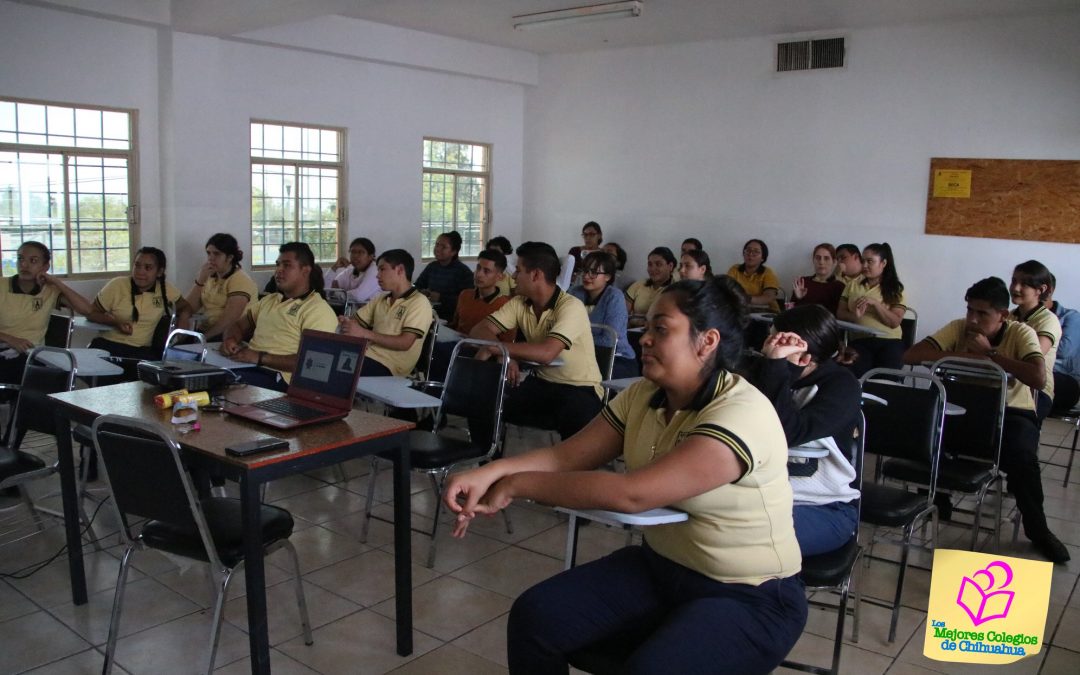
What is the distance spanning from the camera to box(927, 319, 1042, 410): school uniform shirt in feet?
12.9

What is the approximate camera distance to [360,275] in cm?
756

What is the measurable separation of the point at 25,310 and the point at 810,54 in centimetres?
655

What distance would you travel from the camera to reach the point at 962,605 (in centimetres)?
210

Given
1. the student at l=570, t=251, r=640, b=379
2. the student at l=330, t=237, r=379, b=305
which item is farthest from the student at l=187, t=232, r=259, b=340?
the student at l=570, t=251, r=640, b=379

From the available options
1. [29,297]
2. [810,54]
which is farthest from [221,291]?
[810,54]

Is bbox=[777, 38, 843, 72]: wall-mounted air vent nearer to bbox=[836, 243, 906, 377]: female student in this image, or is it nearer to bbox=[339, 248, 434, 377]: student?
bbox=[836, 243, 906, 377]: female student

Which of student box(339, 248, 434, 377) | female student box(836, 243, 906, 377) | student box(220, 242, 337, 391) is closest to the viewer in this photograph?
student box(220, 242, 337, 391)

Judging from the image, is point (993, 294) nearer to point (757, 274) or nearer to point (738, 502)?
point (738, 502)

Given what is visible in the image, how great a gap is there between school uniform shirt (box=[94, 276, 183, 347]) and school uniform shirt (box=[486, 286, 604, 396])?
2398 mm

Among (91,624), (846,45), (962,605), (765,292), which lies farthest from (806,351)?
(846,45)

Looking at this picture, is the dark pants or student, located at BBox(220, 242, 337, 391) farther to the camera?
student, located at BBox(220, 242, 337, 391)

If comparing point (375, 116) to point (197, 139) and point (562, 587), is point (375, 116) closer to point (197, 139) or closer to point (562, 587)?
point (197, 139)

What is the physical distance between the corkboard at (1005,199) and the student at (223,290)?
18.1ft

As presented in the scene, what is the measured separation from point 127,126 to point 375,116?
2356 mm
